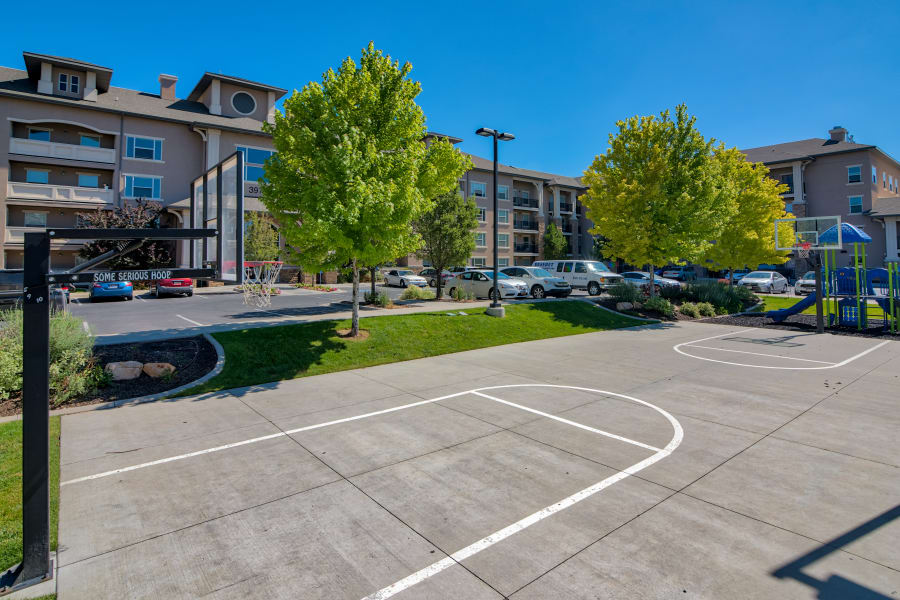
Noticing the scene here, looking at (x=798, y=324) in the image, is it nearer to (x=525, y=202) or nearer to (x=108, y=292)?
(x=108, y=292)

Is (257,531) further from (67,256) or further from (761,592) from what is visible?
(67,256)

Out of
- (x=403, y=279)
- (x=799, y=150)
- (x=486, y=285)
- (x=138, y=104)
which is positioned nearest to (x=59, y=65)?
(x=138, y=104)

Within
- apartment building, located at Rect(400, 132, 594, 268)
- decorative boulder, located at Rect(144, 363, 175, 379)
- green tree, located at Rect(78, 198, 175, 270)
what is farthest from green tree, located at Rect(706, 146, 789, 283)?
green tree, located at Rect(78, 198, 175, 270)

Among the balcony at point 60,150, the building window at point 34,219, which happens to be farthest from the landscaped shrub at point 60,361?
the balcony at point 60,150

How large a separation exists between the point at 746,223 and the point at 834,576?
2605cm

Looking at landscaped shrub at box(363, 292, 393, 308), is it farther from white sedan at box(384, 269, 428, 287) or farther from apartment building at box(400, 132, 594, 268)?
apartment building at box(400, 132, 594, 268)

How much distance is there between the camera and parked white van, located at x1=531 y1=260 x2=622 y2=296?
90.1 ft

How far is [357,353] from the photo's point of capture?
1152 cm

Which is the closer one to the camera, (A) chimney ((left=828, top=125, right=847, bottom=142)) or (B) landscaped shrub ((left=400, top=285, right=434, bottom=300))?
(B) landscaped shrub ((left=400, top=285, right=434, bottom=300))

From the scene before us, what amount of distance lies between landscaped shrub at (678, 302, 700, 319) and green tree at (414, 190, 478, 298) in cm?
1062

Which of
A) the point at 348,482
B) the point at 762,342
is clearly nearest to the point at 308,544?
the point at 348,482

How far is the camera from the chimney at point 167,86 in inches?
1503

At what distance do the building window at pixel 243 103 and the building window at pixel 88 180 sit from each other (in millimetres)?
11593

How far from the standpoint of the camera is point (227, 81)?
121ft
